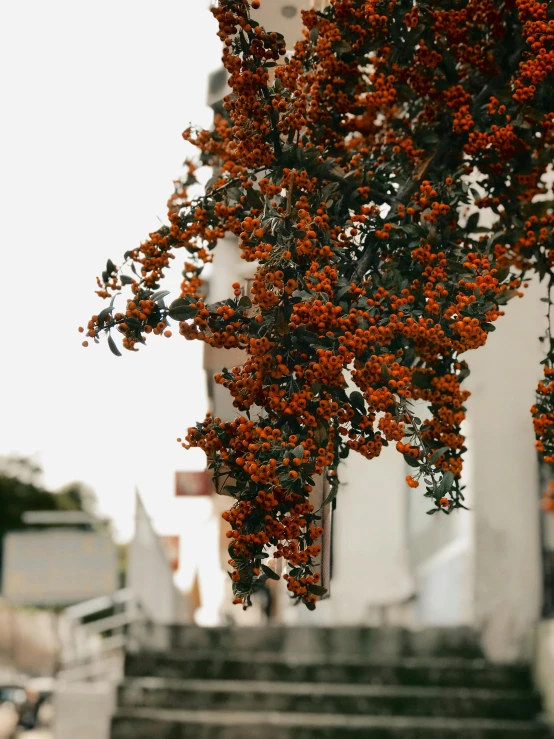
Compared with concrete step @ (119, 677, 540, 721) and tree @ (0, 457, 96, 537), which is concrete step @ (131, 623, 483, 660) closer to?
concrete step @ (119, 677, 540, 721)

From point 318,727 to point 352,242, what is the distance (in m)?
3.68

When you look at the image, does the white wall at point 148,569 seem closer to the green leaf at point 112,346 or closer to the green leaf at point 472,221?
the green leaf at point 472,221

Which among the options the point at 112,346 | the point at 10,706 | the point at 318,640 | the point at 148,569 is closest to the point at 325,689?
the point at 318,640

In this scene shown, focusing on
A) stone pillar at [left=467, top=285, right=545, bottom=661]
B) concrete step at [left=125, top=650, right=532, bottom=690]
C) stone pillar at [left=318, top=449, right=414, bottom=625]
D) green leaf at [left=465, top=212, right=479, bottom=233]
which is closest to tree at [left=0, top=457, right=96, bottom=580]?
stone pillar at [left=318, top=449, right=414, bottom=625]

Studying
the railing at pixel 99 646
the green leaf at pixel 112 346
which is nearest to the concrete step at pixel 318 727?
the railing at pixel 99 646

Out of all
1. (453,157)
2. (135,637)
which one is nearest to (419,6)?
(453,157)

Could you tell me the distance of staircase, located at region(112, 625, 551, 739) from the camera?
512 centimetres

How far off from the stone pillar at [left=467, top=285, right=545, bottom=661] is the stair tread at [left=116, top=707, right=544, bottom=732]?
2.51ft

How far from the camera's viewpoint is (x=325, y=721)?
5145 mm

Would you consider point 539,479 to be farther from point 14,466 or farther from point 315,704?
point 14,466

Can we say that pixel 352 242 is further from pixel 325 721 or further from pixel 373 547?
pixel 373 547

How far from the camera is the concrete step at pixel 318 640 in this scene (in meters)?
6.26

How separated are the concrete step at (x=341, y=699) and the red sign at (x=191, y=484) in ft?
10.6

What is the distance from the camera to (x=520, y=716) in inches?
210
